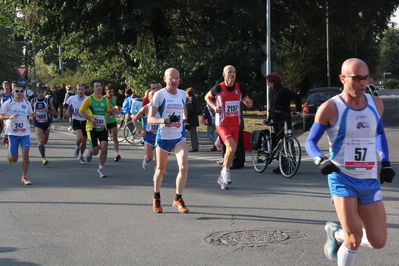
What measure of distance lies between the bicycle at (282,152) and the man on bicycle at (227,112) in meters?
1.44

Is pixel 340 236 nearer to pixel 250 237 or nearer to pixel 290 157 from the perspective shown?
pixel 250 237

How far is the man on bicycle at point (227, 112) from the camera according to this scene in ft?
30.6

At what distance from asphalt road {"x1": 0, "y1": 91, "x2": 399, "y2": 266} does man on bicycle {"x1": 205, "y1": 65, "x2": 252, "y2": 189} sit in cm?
48

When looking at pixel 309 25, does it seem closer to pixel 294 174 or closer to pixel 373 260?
pixel 294 174

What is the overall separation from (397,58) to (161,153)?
→ 119032mm

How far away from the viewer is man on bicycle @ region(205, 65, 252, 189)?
932 centimetres

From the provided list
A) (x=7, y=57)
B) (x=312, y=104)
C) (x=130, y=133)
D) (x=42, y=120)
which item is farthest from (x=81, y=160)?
(x=7, y=57)

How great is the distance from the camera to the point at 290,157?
10484 mm

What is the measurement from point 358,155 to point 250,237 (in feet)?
6.68

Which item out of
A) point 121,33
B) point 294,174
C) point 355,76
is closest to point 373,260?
point 355,76

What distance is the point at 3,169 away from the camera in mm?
12195

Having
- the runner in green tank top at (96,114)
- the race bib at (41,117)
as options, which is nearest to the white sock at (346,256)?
the runner in green tank top at (96,114)

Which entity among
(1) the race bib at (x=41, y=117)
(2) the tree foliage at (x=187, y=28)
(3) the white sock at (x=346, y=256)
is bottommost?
(3) the white sock at (x=346, y=256)

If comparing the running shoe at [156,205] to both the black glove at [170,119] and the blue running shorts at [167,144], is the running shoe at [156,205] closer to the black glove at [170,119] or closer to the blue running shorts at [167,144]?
the blue running shorts at [167,144]
